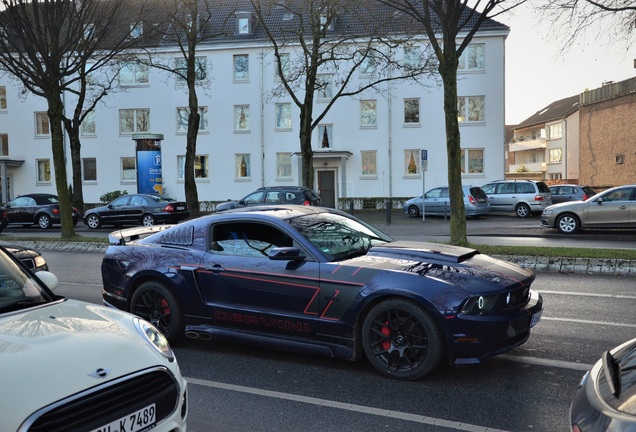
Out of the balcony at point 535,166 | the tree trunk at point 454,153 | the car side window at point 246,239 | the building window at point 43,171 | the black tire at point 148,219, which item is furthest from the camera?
the balcony at point 535,166

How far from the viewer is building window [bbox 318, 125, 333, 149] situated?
1470 inches

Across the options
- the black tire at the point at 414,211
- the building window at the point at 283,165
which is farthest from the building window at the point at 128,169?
the black tire at the point at 414,211

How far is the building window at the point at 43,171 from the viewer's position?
40.5 m

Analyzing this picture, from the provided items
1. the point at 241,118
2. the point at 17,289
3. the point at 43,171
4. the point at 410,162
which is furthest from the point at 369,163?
the point at 17,289

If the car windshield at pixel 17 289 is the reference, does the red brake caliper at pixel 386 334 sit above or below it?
below

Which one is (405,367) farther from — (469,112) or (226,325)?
(469,112)

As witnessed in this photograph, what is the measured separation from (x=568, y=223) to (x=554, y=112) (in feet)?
185

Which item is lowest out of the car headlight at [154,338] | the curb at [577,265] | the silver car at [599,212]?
the curb at [577,265]

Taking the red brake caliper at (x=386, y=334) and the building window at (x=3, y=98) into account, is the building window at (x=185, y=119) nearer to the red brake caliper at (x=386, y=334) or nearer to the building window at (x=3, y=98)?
the building window at (x=3, y=98)

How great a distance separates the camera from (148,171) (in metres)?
29.5

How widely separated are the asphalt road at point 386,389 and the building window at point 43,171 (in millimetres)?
38596

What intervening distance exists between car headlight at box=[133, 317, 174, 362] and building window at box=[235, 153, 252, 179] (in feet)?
115

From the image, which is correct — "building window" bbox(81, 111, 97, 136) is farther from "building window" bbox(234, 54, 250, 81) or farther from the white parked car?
the white parked car

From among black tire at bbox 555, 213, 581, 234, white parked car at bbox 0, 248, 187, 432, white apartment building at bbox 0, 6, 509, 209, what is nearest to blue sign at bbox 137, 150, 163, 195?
white apartment building at bbox 0, 6, 509, 209
